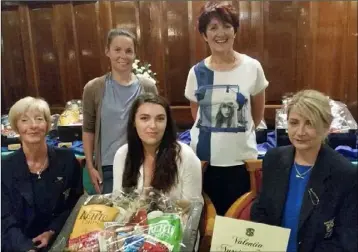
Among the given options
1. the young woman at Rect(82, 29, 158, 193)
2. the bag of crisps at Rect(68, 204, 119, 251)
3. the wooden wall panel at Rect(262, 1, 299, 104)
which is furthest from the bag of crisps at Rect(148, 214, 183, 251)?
the wooden wall panel at Rect(262, 1, 299, 104)

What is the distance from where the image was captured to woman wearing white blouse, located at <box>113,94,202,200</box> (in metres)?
1.33

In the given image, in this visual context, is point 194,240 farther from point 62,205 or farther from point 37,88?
point 37,88

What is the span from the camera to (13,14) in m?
1.97

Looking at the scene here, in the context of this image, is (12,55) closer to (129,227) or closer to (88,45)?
(88,45)

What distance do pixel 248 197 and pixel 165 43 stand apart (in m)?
1.05

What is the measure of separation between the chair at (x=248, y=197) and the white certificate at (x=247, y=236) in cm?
37

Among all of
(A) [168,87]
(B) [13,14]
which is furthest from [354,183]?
(B) [13,14]

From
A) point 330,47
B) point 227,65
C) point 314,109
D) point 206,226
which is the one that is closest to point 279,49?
point 330,47

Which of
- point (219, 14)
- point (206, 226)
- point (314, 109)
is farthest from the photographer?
point (219, 14)

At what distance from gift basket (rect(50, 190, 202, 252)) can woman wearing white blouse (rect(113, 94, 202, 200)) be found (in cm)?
19

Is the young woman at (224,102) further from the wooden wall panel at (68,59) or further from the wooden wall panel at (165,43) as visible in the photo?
the wooden wall panel at (68,59)

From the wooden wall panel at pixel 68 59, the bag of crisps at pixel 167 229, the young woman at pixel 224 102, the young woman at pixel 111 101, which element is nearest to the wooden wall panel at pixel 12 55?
the wooden wall panel at pixel 68 59

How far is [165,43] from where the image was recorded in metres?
2.21

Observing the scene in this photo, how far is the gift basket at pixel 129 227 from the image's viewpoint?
95cm
